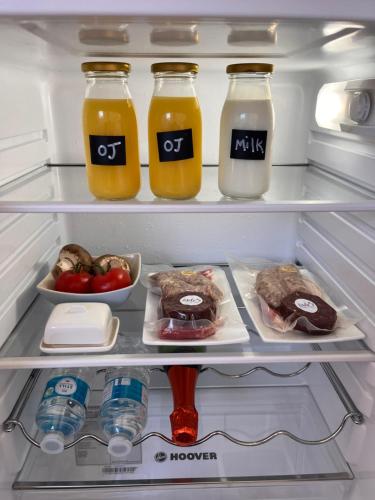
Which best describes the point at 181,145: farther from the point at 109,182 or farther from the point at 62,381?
the point at 62,381

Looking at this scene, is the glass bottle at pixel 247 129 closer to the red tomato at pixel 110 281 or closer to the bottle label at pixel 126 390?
the red tomato at pixel 110 281

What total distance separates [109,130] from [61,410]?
0.65 metres

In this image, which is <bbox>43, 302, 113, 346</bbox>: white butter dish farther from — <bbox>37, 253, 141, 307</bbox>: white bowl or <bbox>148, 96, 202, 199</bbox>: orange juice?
<bbox>148, 96, 202, 199</bbox>: orange juice

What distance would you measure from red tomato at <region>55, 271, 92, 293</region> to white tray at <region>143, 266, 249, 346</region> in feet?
0.57

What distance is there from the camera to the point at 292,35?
748 millimetres

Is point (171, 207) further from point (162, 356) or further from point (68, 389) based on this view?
point (68, 389)

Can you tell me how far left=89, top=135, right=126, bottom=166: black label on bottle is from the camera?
33.0 inches

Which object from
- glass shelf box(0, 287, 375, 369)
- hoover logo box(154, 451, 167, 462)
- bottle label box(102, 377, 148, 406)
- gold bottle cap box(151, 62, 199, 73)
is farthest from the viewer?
hoover logo box(154, 451, 167, 462)

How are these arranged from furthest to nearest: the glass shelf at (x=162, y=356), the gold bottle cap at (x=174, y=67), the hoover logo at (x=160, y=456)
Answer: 1. the hoover logo at (x=160, y=456)
2. the glass shelf at (x=162, y=356)
3. the gold bottle cap at (x=174, y=67)

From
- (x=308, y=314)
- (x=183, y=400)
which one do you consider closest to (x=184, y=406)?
(x=183, y=400)

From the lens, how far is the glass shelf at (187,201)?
810mm

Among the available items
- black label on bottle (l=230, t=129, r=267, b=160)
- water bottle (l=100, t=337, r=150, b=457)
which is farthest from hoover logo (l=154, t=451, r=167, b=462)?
black label on bottle (l=230, t=129, r=267, b=160)

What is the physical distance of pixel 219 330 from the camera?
99 cm

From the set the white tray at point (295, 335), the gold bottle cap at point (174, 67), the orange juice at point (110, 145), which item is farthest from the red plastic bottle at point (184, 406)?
the gold bottle cap at point (174, 67)
